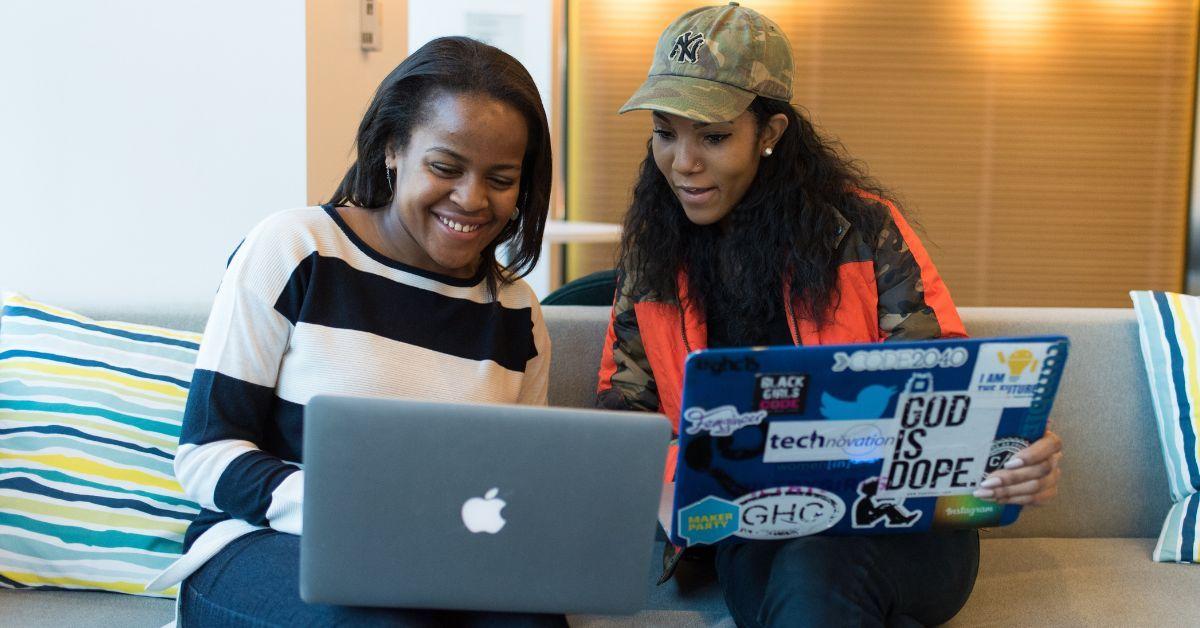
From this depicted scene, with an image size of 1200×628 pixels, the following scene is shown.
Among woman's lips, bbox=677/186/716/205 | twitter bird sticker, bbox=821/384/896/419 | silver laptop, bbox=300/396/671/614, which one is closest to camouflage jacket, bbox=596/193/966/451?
woman's lips, bbox=677/186/716/205

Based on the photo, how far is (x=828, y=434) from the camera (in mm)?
1188

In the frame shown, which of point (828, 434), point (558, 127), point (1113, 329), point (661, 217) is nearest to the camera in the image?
point (828, 434)

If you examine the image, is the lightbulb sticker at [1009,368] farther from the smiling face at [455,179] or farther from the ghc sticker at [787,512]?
the smiling face at [455,179]

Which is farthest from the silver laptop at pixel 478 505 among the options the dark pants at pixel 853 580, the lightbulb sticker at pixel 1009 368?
the lightbulb sticker at pixel 1009 368

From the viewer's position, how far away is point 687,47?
1.58 metres

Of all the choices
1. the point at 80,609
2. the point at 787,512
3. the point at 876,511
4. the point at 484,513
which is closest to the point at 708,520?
the point at 787,512

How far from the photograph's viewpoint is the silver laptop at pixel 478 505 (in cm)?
100

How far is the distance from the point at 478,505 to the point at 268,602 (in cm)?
32

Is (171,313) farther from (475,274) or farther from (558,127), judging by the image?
(558,127)

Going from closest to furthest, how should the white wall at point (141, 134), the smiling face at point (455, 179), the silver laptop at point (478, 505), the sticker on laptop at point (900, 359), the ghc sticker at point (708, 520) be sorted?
the silver laptop at point (478, 505)
the sticker on laptop at point (900, 359)
the ghc sticker at point (708, 520)
the smiling face at point (455, 179)
the white wall at point (141, 134)

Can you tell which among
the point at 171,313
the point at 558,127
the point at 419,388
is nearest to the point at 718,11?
the point at 419,388

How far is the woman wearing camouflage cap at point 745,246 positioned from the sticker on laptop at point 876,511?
0.12 metres

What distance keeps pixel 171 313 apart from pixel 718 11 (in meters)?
0.97

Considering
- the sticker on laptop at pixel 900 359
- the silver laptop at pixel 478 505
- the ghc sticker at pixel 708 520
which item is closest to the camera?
the silver laptop at pixel 478 505
